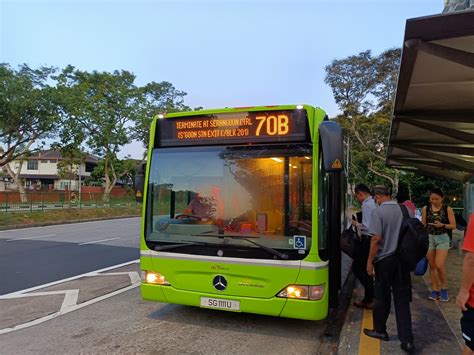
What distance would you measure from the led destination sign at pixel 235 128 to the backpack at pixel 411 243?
1.51 metres

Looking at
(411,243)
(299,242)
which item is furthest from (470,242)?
(299,242)

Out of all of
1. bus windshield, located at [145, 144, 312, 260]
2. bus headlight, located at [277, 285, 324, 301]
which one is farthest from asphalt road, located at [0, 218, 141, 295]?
bus headlight, located at [277, 285, 324, 301]

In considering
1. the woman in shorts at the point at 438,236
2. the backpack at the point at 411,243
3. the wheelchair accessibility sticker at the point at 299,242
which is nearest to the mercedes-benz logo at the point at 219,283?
the wheelchair accessibility sticker at the point at 299,242

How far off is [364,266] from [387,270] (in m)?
1.68

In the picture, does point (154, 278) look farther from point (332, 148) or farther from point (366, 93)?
point (366, 93)

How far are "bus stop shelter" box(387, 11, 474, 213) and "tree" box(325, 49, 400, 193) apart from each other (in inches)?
742

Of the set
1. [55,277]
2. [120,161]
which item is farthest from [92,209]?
[55,277]

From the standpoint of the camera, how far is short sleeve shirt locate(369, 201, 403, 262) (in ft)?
14.8

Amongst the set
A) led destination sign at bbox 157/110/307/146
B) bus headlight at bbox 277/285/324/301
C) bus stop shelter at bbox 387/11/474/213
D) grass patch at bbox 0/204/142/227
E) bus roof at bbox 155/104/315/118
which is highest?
bus stop shelter at bbox 387/11/474/213

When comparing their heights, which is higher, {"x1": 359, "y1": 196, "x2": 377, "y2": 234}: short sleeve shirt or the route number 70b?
the route number 70b

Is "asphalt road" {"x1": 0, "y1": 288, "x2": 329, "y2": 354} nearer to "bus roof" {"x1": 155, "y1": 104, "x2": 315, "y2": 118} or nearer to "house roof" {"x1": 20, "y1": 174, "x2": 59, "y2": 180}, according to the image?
"bus roof" {"x1": 155, "y1": 104, "x2": 315, "y2": 118}

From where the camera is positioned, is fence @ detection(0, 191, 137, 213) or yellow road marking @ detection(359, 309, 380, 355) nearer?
yellow road marking @ detection(359, 309, 380, 355)

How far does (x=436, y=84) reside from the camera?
6316 mm

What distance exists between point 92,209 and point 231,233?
90.3 feet
